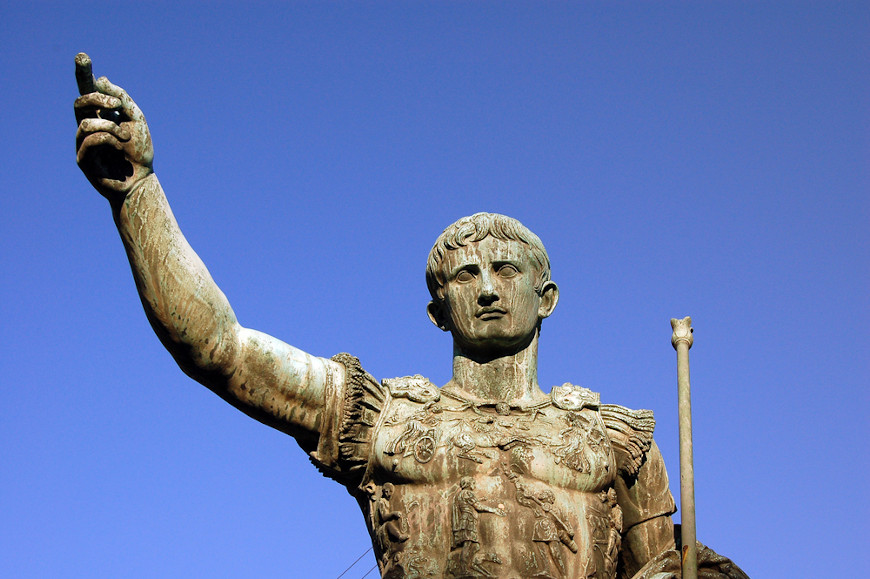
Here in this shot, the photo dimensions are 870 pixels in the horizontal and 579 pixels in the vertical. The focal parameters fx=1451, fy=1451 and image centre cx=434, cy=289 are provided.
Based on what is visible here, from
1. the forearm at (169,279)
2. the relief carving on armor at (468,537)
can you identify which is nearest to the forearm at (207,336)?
the forearm at (169,279)

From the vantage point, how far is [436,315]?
1219 cm

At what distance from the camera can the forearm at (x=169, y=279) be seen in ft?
33.3

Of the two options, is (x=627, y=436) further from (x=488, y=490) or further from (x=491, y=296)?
(x=491, y=296)

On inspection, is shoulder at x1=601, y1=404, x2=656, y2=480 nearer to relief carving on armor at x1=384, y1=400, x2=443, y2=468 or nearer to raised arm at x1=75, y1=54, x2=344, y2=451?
relief carving on armor at x1=384, y1=400, x2=443, y2=468

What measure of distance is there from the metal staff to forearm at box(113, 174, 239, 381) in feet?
11.2

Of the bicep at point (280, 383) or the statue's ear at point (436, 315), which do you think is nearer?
the bicep at point (280, 383)

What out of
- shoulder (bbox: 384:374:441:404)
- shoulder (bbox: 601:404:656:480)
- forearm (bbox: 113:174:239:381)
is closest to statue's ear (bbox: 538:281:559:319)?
shoulder (bbox: 601:404:656:480)

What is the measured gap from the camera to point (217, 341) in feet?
34.4

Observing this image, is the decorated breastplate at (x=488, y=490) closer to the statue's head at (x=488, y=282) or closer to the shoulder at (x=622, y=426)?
the shoulder at (x=622, y=426)

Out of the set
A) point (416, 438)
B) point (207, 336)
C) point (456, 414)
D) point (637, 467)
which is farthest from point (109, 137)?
point (637, 467)

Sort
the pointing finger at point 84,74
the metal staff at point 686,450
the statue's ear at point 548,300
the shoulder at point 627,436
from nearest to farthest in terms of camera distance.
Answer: the pointing finger at point 84,74 < the metal staff at point 686,450 < the shoulder at point 627,436 < the statue's ear at point 548,300

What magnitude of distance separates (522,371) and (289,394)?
204 centimetres

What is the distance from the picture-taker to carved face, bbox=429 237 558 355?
11641mm

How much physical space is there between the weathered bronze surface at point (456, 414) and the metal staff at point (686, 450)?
798 millimetres
